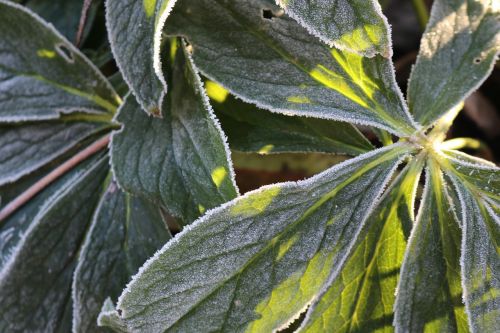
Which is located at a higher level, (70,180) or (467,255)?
(70,180)

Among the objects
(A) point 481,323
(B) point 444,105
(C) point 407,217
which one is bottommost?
(A) point 481,323

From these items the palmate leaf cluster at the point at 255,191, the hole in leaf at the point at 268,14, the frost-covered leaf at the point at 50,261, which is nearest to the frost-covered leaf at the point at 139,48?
the palmate leaf cluster at the point at 255,191

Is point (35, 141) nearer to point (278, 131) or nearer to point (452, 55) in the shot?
point (278, 131)

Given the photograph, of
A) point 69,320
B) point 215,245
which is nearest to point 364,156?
point 215,245

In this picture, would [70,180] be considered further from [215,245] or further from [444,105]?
[444,105]

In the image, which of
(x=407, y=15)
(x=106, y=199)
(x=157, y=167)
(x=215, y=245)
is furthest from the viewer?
(x=407, y=15)

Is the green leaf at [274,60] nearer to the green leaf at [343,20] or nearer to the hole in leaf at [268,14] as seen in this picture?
the hole in leaf at [268,14]

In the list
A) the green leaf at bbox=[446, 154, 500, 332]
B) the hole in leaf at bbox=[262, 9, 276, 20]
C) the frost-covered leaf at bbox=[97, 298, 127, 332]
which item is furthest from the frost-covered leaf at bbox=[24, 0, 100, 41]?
the green leaf at bbox=[446, 154, 500, 332]
